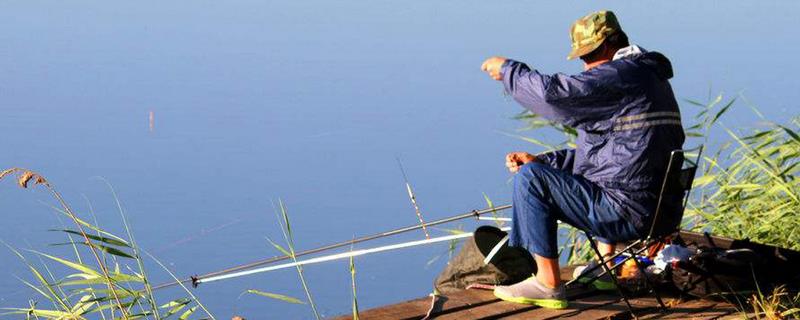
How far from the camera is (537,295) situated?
224 inches

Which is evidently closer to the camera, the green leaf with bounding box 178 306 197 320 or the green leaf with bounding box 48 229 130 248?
the green leaf with bounding box 48 229 130 248

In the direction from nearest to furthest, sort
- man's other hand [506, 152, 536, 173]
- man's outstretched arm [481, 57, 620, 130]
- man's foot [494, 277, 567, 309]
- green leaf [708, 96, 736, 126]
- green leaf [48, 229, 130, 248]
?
green leaf [48, 229, 130, 248], man's outstretched arm [481, 57, 620, 130], man's foot [494, 277, 567, 309], man's other hand [506, 152, 536, 173], green leaf [708, 96, 736, 126]

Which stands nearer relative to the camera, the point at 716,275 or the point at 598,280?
the point at 716,275

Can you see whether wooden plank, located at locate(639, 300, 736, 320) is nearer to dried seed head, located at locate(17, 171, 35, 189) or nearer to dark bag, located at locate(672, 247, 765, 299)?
dark bag, located at locate(672, 247, 765, 299)

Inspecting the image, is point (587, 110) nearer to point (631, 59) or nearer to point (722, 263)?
point (631, 59)

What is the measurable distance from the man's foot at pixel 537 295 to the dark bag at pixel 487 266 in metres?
0.24

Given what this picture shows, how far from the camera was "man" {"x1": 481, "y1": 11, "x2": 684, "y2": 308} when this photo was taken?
213 inches

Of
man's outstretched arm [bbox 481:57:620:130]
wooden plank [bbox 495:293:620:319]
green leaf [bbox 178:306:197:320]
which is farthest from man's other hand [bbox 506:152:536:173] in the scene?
green leaf [bbox 178:306:197:320]

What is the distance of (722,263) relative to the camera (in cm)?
579

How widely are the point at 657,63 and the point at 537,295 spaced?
0.91 meters

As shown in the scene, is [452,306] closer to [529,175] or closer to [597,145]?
[529,175]

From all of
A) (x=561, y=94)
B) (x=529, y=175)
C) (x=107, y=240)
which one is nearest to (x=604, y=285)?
(x=529, y=175)

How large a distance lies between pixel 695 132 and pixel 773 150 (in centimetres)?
47

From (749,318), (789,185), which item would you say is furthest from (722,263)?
(789,185)
